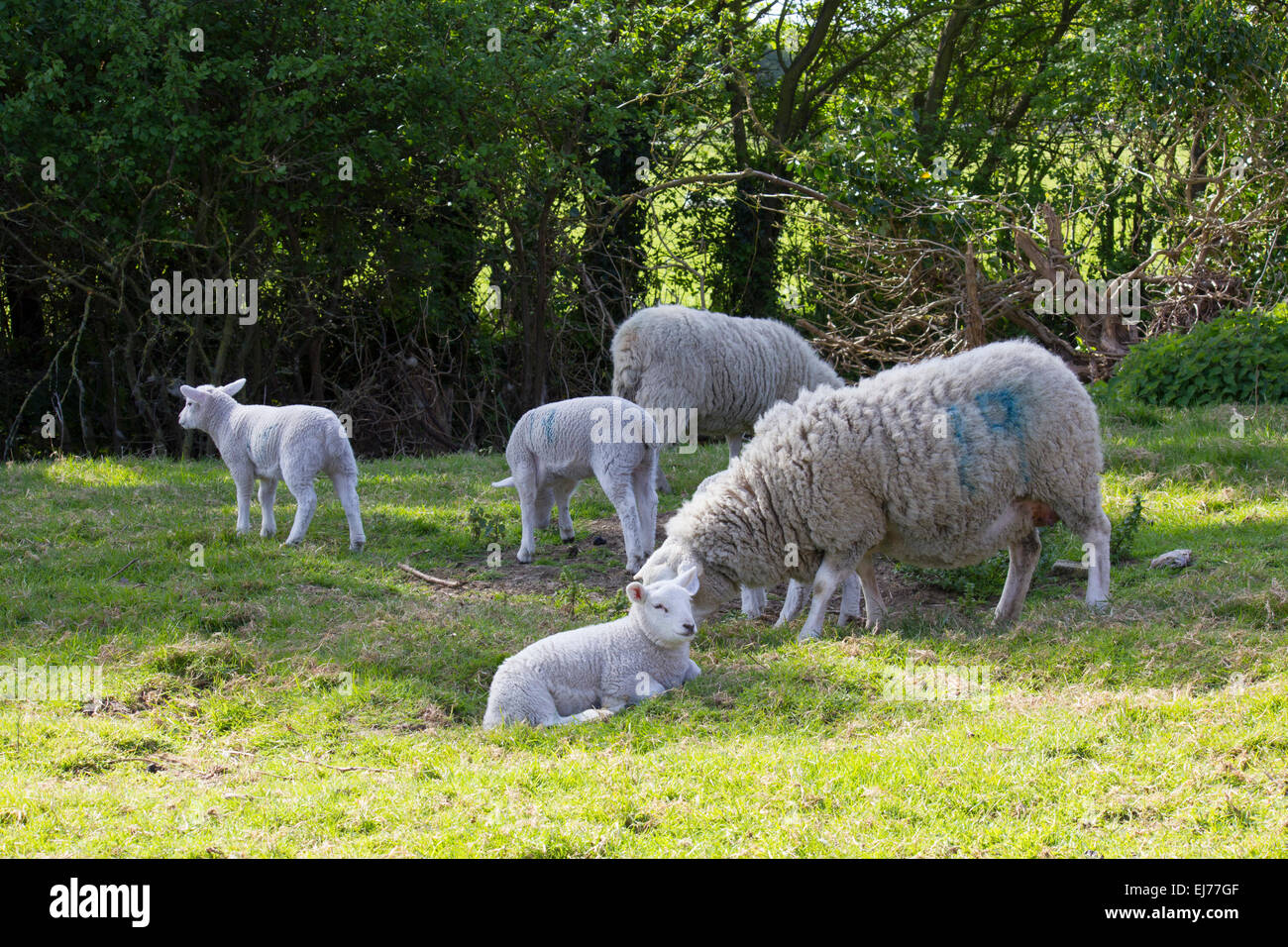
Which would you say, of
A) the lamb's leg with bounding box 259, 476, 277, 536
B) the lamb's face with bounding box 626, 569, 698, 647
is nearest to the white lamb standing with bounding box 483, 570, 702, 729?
the lamb's face with bounding box 626, 569, 698, 647

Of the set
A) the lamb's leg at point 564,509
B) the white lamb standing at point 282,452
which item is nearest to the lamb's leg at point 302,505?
the white lamb standing at point 282,452

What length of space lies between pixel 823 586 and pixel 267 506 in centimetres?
435

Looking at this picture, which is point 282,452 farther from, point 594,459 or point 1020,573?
point 1020,573

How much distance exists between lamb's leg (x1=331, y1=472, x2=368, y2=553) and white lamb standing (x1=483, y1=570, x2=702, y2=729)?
3.05 meters

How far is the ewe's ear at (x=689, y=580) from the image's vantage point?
5845 mm

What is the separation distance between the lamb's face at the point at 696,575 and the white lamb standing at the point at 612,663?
51cm

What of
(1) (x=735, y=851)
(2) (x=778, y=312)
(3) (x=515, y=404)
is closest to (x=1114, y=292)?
(2) (x=778, y=312)

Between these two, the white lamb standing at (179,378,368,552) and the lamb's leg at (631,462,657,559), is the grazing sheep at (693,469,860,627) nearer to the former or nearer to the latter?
the lamb's leg at (631,462,657,559)

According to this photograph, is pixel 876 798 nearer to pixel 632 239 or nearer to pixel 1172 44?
pixel 1172 44

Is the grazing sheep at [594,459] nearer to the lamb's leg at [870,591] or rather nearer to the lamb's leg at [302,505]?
the lamb's leg at [302,505]

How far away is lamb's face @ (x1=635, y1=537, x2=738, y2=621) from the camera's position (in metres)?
6.24

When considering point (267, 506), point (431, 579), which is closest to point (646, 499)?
point (431, 579)

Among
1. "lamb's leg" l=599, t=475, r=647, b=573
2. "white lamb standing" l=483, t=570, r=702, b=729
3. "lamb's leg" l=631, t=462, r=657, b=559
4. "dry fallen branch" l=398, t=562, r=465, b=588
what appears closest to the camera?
"white lamb standing" l=483, t=570, r=702, b=729

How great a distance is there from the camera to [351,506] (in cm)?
835
